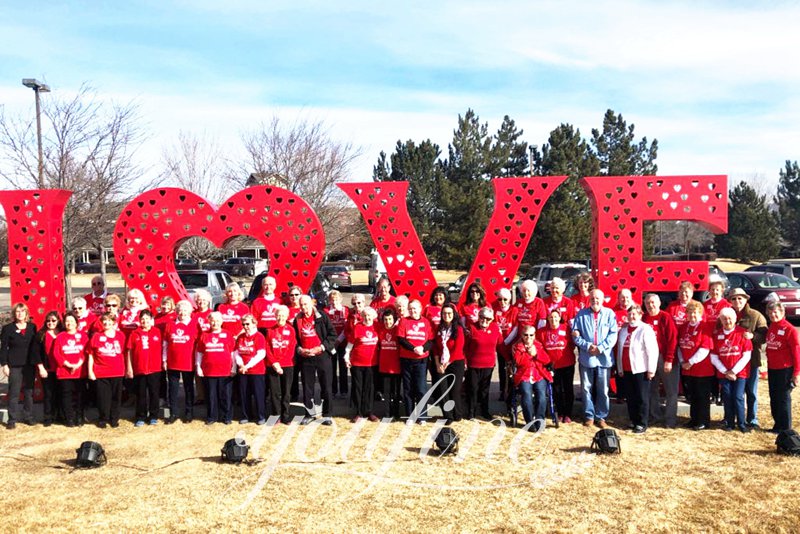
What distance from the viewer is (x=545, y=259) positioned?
29.6 metres

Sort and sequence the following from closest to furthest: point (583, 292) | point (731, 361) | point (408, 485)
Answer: point (408, 485), point (731, 361), point (583, 292)

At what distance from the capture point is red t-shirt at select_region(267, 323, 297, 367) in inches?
287

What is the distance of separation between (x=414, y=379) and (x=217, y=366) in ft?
7.13

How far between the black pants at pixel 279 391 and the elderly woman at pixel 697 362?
430 cm

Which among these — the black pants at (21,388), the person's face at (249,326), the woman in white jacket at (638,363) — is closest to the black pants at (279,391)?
the person's face at (249,326)

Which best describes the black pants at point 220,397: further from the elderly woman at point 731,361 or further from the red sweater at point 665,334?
the elderly woman at point 731,361

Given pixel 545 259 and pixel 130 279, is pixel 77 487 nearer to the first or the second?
pixel 130 279

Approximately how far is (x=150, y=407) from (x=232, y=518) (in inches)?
122

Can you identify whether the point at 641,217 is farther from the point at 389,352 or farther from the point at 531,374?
the point at 389,352

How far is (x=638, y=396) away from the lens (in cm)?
708

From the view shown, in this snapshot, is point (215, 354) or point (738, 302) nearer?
point (215, 354)

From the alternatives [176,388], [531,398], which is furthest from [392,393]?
[176,388]

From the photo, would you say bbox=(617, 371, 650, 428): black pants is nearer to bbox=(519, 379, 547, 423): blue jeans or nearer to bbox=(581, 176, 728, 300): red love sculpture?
bbox=(519, 379, 547, 423): blue jeans

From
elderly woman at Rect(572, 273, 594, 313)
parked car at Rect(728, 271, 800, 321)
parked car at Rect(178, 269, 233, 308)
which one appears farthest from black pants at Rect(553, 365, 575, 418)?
parked car at Rect(178, 269, 233, 308)
